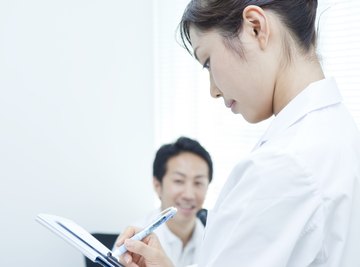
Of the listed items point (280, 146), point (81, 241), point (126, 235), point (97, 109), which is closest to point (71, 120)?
point (97, 109)

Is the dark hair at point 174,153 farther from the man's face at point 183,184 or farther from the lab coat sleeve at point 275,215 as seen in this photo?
the lab coat sleeve at point 275,215

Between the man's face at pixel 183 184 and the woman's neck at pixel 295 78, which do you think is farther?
the man's face at pixel 183 184

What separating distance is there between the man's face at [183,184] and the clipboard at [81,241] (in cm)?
109

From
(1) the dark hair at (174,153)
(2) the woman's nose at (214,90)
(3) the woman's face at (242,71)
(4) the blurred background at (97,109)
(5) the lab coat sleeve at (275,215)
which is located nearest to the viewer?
(5) the lab coat sleeve at (275,215)

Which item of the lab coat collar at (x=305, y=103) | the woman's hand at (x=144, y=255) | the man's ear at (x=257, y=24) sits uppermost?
the man's ear at (x=257, y=24)

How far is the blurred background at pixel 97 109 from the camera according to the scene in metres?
2.03

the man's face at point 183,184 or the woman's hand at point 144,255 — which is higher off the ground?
the woman's hand at point 144,255

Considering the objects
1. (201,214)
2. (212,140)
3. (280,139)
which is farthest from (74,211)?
(280,139)

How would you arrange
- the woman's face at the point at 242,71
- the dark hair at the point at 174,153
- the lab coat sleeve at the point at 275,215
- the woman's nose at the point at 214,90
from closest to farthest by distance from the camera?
the lab coat sleeve at the point at 275,215 → the woman's face at the point at 242,71 → the woman's nose at the point at 214,90 → the dark hair at the point at 174,153

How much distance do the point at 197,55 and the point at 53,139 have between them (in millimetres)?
1487

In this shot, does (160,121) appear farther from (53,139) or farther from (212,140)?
(53,139)

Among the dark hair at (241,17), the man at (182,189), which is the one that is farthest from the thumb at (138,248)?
the man at (182,189)

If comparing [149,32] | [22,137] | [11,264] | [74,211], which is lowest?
[11,264]

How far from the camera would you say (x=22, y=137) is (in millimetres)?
2080
